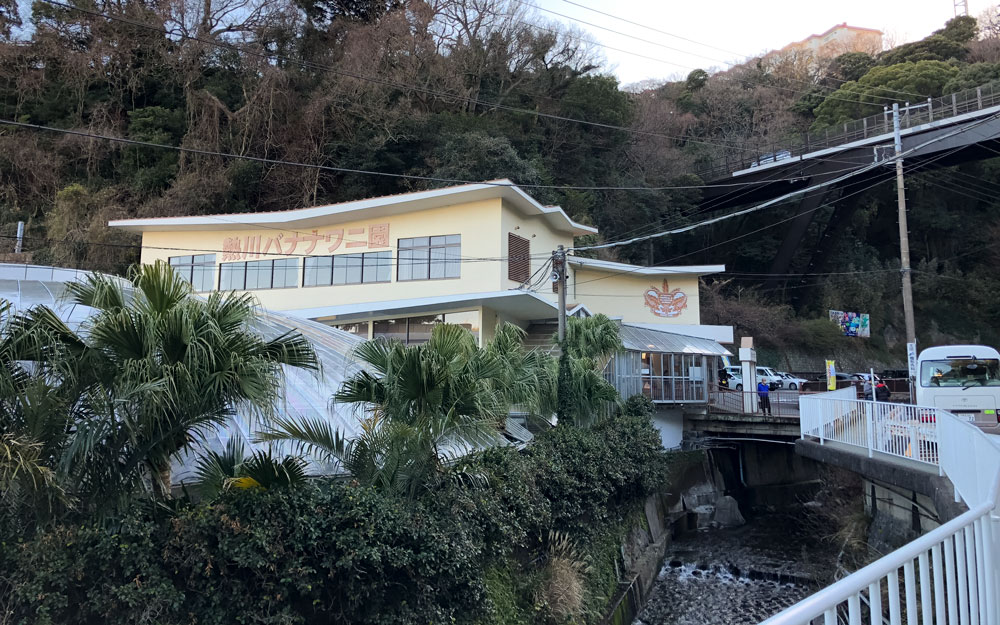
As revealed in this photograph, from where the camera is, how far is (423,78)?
1469 inches

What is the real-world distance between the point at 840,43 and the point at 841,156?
4651 cm

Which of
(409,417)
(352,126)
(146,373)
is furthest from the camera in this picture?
(352,126)

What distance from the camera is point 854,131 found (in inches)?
1569

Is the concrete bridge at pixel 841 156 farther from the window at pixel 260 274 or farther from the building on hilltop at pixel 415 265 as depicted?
the window at pixel 260 274

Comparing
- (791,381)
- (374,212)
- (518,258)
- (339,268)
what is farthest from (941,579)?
(791,381)

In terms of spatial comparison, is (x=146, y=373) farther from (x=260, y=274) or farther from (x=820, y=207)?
(x=820, y=207)

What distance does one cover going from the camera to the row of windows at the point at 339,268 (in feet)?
81.5

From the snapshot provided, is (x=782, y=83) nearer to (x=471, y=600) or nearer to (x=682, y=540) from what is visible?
(x=682, y=540)

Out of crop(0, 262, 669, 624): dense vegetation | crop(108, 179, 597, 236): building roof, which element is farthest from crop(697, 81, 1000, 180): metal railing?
crop(0, 262, 669, 624): dense vegetation

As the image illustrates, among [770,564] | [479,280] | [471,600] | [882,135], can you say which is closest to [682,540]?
[770,564]

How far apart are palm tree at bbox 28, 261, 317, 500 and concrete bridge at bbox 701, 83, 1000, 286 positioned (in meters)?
29.3

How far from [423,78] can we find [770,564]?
29559 mm

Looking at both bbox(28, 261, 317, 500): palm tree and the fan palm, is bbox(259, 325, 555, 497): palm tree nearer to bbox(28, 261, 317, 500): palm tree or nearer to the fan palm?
the fan palm

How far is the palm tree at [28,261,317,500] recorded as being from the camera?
6.96 metres
